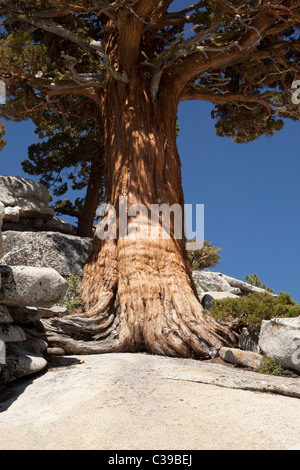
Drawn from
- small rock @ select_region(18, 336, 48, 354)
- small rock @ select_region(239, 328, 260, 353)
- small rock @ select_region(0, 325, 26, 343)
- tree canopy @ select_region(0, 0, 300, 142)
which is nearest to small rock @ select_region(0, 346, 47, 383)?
small rock @ select_region(0, 325, 26, 343)

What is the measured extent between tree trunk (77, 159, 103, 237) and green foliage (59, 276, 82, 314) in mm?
4928

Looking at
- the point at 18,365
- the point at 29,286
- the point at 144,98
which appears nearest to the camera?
the point at 18,365

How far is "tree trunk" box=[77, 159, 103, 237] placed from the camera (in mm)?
14578

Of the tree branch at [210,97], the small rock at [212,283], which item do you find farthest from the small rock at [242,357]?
the small rock at [212,283]

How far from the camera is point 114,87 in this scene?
31.2 feet

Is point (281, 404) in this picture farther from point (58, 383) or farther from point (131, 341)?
point (131, 341)

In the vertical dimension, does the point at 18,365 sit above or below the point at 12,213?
below

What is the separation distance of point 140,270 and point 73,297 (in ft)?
6.32

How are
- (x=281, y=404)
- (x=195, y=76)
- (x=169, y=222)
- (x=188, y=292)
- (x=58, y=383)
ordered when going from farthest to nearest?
(x=195, y=76) → (x=169, y=222) → (x=188, y=292) → (x=58, y=383) → (x=281, y=404)

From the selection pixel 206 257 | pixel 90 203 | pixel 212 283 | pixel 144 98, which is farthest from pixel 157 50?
pixel 206 257

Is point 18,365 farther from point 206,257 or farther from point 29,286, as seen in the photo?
point 206,257

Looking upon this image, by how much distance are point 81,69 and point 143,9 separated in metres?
3.27

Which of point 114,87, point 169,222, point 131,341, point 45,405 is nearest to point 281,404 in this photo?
point 45,405

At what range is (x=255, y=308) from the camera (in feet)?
24.0
